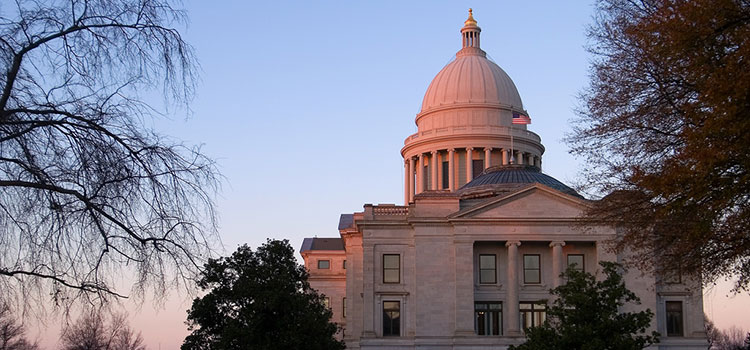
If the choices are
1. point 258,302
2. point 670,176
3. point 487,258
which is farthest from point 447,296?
point 670,176

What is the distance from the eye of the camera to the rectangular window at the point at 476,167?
3669 inches

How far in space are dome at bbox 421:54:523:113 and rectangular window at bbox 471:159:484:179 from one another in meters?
6.53

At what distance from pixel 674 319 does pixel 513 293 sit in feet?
40.2

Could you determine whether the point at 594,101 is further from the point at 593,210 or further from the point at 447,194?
the point at 447,194

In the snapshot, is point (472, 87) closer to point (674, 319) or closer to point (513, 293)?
point (513, 293)

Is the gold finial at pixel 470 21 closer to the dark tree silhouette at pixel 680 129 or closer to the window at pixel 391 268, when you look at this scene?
the window at pixel 391 268

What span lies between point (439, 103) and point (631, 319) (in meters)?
64.0

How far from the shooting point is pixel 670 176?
19.5 metres

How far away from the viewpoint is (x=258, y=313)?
42.3 metres

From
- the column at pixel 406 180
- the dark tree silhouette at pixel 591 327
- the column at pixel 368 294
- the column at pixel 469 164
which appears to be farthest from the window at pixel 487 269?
the dark tree silhouette at pixel 591 327

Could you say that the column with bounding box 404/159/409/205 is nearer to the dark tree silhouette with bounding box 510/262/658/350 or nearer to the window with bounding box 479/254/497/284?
the window with bounding box 479/254/497/284

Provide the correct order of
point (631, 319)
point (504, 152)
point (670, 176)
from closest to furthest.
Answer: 1. point (670, 176)
2. point (631, 319)
3. point (504, 152)

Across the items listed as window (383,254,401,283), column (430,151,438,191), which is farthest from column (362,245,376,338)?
column (430,151,438,191)

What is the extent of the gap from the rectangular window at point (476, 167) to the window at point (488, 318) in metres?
27.6
